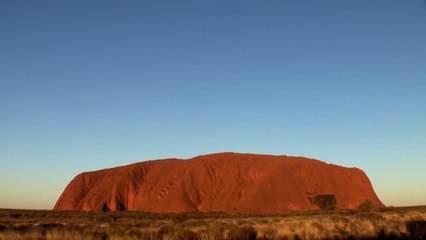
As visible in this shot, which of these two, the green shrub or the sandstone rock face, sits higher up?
the sandstone rock face

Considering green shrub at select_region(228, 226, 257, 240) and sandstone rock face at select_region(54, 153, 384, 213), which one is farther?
sandstone rock face at select_region(54, 153, 384, 213)

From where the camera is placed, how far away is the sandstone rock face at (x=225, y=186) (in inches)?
2813

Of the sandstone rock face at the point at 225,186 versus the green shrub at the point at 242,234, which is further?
the sandstone rock face at the point at 225,186

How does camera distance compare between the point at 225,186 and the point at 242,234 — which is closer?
the point at 242,234

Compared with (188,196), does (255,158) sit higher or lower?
higher

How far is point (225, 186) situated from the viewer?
3034 inches

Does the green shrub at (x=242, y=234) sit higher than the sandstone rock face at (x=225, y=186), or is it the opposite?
the sandstone rock face at (x=225, y=186)

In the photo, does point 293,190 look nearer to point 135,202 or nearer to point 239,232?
point 135,202

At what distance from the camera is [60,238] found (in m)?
15.2

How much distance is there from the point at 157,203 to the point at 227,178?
42.9 feet

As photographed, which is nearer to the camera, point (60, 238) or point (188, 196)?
point (60, 238)

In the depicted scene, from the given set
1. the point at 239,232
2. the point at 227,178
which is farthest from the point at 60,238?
the point at 227,178

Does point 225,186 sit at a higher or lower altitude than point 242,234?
higher

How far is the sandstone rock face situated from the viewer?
7144cm
